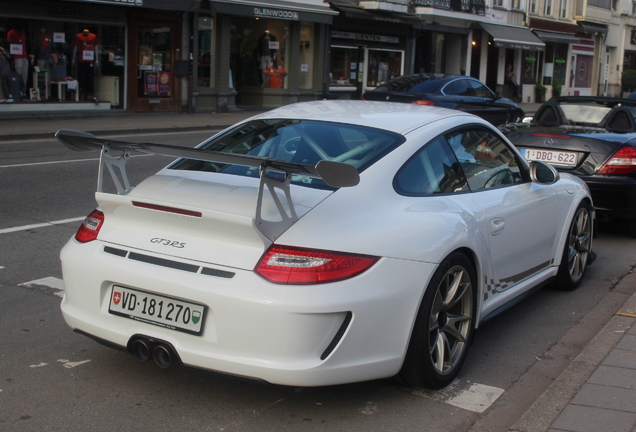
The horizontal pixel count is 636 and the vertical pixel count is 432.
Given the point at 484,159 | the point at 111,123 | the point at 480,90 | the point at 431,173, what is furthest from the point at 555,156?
the point at 111,123

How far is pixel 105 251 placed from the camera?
3869 mm

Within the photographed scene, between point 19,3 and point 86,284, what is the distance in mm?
17187

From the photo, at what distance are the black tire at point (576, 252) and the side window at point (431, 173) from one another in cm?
168

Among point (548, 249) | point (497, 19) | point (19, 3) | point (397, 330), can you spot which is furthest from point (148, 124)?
point (497, 19)

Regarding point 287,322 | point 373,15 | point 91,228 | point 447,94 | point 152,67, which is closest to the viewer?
point 287,322

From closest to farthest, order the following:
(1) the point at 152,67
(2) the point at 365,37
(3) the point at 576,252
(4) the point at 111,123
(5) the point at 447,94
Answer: (3) the point at 576,252
(5) the point at 447,94
(4) the point at 111,123
(1) the point at 152,67
(2) the point at 365,37

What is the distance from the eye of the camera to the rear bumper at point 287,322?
3426 millimetres

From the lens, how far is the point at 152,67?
22719 mm

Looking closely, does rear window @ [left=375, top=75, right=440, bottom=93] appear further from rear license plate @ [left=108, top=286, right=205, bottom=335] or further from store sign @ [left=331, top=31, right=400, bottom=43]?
rear license plate @ [left=108, top=286, right=205, bottom=335]

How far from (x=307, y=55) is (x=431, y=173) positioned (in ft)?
77.4

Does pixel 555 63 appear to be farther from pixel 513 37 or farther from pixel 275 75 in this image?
pixel 275 75

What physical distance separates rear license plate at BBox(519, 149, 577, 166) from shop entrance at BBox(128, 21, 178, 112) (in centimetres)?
1609

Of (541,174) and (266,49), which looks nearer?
(541,174)

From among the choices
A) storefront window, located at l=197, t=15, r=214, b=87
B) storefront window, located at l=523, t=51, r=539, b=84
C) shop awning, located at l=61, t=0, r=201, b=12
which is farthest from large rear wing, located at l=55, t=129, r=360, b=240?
storefront window, located at l=523, t=51, r=539, b=84
